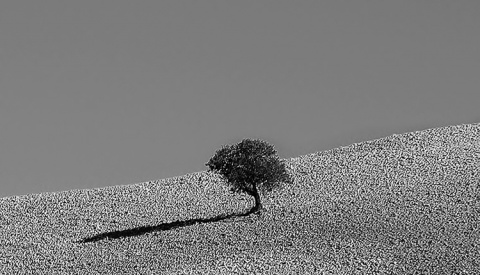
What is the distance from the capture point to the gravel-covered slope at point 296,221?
39312 millimetres

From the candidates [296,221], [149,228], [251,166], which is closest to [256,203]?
[251,166]

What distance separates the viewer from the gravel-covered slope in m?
39.3

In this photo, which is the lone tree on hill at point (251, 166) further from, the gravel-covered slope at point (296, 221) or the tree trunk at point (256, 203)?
the gravel-covered slope at point (296, 221)

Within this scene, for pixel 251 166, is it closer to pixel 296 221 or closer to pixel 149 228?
pixel 296 221

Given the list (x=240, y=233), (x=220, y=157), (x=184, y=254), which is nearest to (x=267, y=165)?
(x=220, y=157)

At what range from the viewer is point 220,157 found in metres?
49.6

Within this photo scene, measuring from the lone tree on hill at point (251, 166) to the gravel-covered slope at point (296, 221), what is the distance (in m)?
1.26

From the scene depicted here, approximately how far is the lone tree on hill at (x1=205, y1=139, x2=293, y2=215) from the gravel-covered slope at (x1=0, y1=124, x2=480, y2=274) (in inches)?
49.5

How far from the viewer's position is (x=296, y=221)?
44.9 m

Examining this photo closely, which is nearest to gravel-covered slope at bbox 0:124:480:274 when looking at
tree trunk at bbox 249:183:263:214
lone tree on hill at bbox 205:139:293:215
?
tree trunk at bbox 249:183:263:214

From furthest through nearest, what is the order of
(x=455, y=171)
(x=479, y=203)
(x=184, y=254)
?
(x=455, y=171), (x=479, y=203), (x=184, y=254)

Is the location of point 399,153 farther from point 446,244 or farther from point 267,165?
point 446,244

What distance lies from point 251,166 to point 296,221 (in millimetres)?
4895

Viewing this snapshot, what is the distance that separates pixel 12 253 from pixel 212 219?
9.49 m
